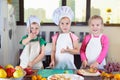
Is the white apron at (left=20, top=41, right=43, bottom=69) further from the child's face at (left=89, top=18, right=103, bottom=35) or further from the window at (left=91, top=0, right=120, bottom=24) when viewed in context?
the window at (left=91, top=0, right=120, bottom=24)

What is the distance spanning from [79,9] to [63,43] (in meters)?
1.75

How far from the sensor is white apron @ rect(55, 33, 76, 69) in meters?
1.95

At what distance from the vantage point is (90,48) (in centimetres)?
200

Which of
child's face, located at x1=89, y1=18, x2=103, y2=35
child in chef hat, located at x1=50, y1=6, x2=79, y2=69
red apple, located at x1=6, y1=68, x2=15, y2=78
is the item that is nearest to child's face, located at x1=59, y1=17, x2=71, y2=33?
child in chef hat, located at x1=50, y1=6, x2=79, y2=69

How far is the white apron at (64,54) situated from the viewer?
6.40 ft

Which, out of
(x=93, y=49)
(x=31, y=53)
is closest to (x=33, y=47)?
(x=31, y=53)

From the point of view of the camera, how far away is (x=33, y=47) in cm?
189

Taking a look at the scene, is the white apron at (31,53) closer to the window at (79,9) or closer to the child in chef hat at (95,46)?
the child in chef hat at (95,46)

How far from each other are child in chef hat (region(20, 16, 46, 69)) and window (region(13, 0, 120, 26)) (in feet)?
5.80

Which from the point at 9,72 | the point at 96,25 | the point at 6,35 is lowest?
Answer: the point at 9,72

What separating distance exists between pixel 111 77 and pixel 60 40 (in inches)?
28.3

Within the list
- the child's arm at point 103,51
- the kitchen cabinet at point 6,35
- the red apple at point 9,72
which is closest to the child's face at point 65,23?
the child's arm at point 103,51

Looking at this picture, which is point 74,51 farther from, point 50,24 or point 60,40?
point 50,24

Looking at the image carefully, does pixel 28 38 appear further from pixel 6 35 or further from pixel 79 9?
pixel 79 9
